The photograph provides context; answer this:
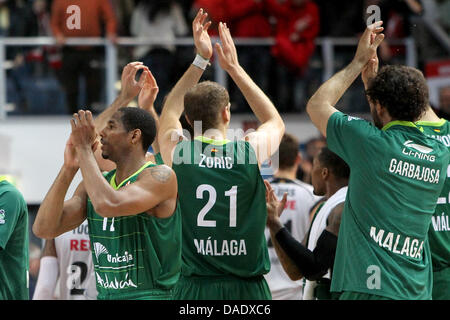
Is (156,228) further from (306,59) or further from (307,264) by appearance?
(306,59)

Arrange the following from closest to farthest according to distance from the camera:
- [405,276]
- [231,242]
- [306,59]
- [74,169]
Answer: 1. [405,276]
2. [74,169]
3. [231,242]
4. [306,59]

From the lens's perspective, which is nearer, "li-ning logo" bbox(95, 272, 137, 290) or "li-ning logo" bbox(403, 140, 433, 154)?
"li-ning logo" bbox(403, 140, 433, 154)

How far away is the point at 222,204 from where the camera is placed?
531cm

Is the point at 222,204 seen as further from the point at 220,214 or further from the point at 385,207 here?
the point at 385,207

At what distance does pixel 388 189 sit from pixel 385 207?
0.33 feet

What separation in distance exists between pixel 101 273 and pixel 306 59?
7.09m

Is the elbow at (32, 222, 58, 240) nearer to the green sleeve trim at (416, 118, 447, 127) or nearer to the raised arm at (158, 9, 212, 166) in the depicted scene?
the raised arm at (158, 9, 212, 166)

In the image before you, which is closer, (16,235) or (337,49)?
(16,235)

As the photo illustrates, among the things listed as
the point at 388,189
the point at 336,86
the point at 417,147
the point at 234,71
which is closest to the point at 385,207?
the point at 388,189

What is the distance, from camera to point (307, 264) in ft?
17.6

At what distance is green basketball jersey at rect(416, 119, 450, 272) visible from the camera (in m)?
5.27

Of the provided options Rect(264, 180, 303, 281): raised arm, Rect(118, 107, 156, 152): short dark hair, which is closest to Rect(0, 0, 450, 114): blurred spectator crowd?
Rect(264, 180, 303, 281): raised arm

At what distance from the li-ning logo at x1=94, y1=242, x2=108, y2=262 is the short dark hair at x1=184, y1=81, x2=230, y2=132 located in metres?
1.03
